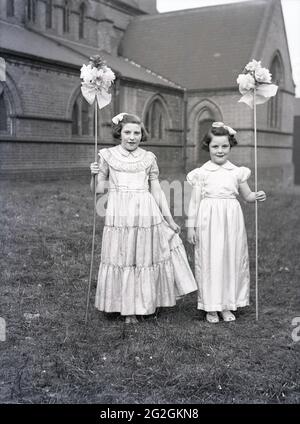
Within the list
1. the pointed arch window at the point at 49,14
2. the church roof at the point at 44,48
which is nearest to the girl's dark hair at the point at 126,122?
the church roof at the point at 44,48

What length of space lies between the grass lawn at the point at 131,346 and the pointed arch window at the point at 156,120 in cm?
1632

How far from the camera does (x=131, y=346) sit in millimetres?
4172

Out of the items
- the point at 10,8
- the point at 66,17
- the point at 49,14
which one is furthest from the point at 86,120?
the point at 66,17

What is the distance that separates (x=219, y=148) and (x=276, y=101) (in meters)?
23.9

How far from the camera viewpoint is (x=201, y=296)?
15.8 feet

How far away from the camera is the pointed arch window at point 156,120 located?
75.3 ft

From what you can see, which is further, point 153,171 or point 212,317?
point 212,317

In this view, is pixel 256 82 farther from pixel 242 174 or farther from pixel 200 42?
pixel 200 42

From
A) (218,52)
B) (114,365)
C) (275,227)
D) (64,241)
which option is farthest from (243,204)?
(218,52)

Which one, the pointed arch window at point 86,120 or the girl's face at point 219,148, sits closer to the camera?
the girl's face at point 219,148

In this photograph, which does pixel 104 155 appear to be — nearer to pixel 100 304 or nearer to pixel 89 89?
pixel 89 89

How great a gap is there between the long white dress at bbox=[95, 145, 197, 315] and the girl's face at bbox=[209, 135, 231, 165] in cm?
60

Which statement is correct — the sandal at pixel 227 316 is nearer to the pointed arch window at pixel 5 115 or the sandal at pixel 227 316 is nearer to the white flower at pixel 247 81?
the white flower at pixel 247 81

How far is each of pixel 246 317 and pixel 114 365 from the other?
68.3 inches
